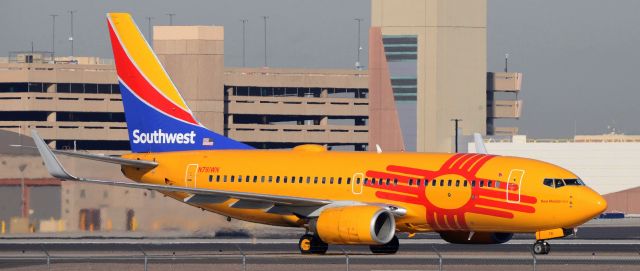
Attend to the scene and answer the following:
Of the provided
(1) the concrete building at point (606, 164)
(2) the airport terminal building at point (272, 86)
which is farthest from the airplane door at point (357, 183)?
(2) the airport terminal building at point (272, 86)

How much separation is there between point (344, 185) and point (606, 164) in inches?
4026

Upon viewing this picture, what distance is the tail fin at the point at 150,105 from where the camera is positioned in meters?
59.1

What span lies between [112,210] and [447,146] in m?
121

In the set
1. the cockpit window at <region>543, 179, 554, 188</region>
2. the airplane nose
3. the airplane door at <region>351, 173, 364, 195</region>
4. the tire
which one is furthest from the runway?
the cockpit window at <region>543, 179, 554, 188</region>

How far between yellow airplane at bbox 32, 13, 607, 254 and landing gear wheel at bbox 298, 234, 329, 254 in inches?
1.5

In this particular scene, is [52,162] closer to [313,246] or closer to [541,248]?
[313,246]

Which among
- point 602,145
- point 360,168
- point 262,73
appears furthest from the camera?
point 262,73

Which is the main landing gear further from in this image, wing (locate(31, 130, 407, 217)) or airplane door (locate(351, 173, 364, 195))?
airplane door (locate(351, 173, 364, 195))

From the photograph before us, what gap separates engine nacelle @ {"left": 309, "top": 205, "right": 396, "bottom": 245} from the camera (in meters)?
50.1

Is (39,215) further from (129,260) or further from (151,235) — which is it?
(129,260)

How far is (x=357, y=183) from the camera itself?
53.3 meters

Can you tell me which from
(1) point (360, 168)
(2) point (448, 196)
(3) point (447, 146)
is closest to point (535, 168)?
(2) point (448, 196)

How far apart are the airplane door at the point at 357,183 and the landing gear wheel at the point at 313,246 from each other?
7.83 ft

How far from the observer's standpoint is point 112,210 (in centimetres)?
5988
